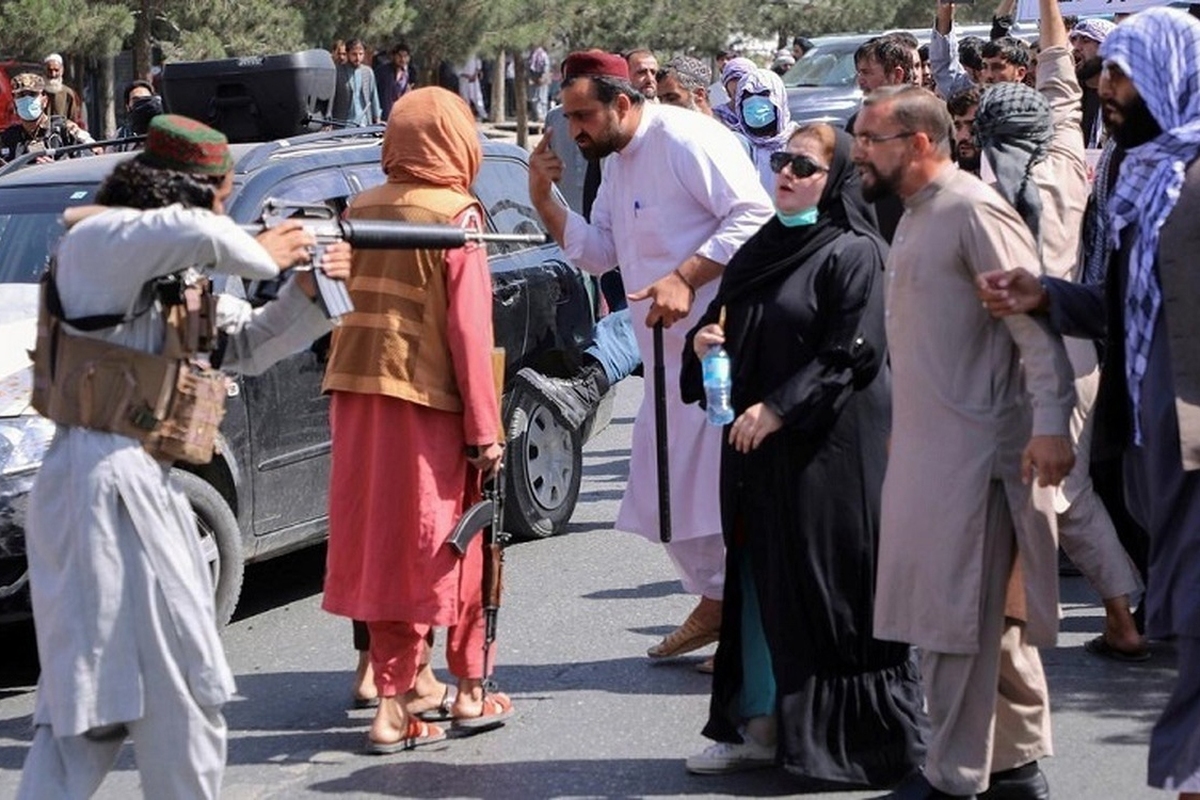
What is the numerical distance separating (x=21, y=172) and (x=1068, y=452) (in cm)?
499

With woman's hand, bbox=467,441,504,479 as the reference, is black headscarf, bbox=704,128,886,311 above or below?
above

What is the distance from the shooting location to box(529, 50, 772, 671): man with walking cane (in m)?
6.99

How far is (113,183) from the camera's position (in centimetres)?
492

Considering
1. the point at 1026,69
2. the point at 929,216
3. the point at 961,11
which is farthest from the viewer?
the point at 961,11

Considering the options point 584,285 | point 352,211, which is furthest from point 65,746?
point 584,285

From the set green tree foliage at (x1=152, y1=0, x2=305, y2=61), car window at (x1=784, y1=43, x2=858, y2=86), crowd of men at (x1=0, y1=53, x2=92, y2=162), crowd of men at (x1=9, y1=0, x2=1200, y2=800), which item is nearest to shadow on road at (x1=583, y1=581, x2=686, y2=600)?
crowd of men at (x1=9, y1=0, x2=1200, y2=800)

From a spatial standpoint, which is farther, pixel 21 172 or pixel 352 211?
pixel 21 172

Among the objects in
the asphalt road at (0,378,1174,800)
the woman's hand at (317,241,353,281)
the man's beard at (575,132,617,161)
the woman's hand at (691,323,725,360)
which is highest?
the man's beard at (575,132,617,161)

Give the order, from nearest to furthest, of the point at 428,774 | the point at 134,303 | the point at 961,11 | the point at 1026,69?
1. the point at 134,303
2. the point at 428,774
3. the point at 1026,69
4. the point at 961,11

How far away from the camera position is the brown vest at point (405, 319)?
625 cm

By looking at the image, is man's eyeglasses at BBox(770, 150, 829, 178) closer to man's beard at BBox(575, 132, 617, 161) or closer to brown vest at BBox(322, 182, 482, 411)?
brown vest at BBox(322, 182, 482, 411)

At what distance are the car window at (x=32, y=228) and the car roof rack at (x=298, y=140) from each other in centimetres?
60

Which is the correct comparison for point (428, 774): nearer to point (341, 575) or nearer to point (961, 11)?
point (341, 575)

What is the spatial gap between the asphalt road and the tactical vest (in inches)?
59.9
